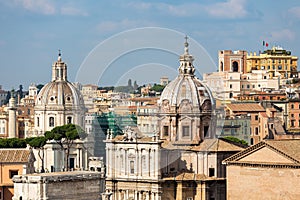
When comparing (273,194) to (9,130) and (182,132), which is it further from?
→ (9,130)

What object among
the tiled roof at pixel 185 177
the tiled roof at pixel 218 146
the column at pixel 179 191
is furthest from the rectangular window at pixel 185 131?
the column at pixel 179 191

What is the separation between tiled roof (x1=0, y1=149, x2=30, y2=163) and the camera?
5797 centimetres

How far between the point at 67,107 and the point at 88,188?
44.7m

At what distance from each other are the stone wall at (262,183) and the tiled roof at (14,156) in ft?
31.7

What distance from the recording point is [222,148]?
190ft

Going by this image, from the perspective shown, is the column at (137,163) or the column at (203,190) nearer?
the column at (203,190)

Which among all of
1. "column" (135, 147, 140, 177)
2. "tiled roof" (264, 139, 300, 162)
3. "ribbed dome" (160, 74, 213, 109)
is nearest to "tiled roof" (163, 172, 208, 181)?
"column" (135, 147, 140, 177)

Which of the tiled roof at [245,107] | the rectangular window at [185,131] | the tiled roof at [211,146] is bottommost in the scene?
the tiled roof at [211,146]

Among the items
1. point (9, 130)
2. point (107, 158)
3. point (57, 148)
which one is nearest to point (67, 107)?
point (9, 130)

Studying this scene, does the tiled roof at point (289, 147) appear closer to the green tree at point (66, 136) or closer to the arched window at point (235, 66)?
the green tree at point (66, 136)

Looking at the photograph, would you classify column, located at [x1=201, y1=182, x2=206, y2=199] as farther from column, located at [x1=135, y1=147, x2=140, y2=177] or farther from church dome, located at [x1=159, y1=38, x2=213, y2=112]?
church dome, located at [x1=159, y1=38, x2=213, y2=112]

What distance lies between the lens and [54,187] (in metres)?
50.5

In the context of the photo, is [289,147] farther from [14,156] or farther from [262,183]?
[14,156]

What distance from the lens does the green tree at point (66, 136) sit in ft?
258
